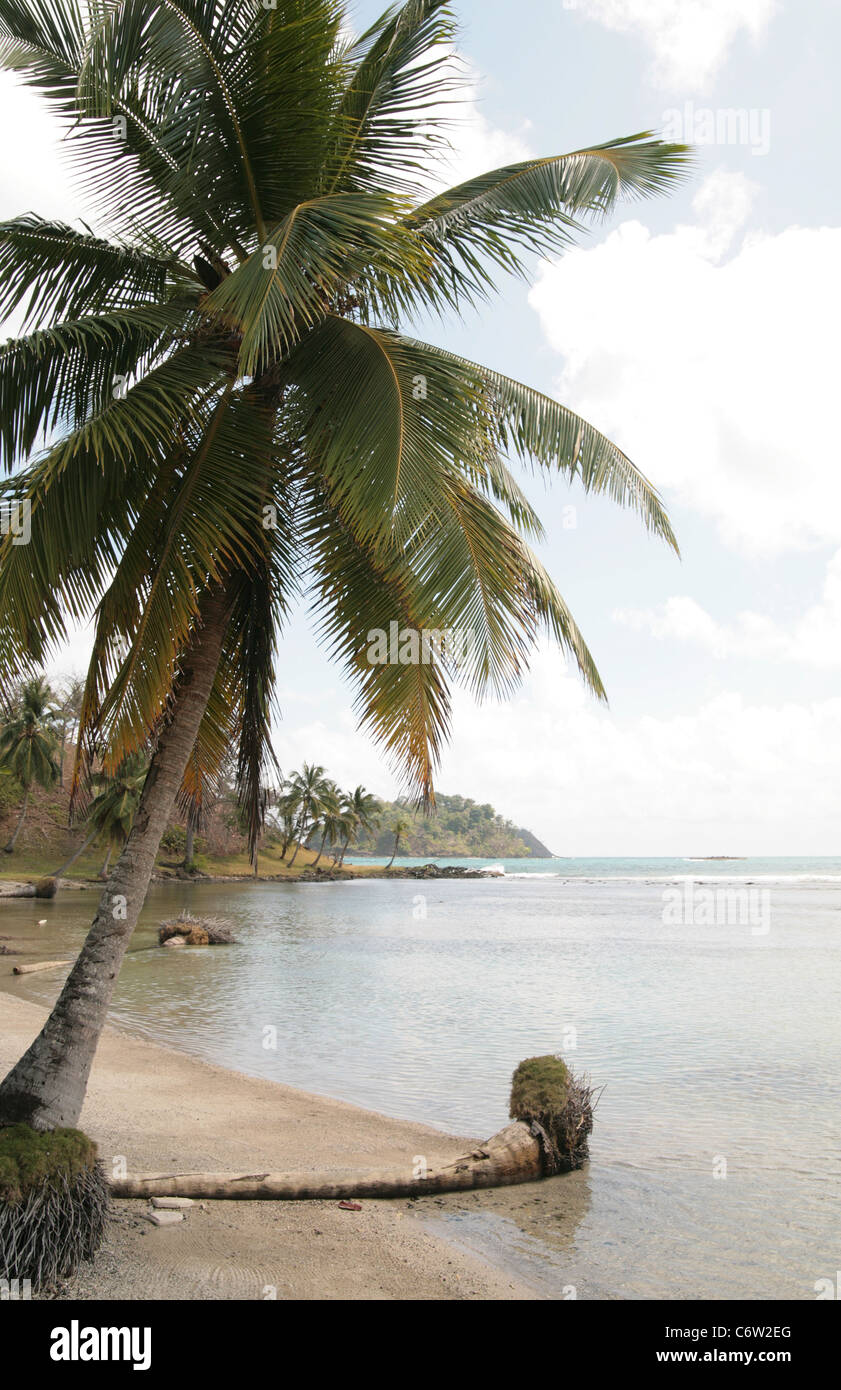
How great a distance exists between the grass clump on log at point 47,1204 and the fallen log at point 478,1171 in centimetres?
146

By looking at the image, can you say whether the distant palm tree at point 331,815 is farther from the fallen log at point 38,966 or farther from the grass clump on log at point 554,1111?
the grass clump on log at point 554,1111

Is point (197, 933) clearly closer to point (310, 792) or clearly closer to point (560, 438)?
point (560, 438)

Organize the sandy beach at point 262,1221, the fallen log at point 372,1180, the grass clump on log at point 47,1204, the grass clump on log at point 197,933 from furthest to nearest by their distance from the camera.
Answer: the grass clump on log at point 197,933, the fallen log at point 372,1180, the sandy beach at point 262,1221, the grass clump on log at point 47,1204

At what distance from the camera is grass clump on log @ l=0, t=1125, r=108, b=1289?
4.87m

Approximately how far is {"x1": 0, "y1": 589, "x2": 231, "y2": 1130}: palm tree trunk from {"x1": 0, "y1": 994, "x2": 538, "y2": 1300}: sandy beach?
102 centimetres

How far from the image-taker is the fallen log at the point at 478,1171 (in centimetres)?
691

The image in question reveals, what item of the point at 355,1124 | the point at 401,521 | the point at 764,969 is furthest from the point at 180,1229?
the point at 764,969

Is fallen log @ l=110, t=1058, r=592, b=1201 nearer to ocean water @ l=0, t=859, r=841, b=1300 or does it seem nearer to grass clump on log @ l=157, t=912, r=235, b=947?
ocean water @ l=0, t=859, r=841, b=1300

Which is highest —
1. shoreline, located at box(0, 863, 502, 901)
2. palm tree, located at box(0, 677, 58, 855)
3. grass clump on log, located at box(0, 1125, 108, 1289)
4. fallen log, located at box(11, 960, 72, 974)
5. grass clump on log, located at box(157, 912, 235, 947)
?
palm tree, located at box(0, 677, 58, 855)

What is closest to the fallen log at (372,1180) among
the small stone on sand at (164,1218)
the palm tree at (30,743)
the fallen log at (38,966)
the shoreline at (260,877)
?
the small stone on sand at (164,1218)

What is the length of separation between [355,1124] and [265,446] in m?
7.86

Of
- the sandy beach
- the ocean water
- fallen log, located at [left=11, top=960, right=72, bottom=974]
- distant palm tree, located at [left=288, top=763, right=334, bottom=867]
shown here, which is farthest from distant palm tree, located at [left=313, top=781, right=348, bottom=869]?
the sandy beach

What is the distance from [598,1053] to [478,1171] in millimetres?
7478

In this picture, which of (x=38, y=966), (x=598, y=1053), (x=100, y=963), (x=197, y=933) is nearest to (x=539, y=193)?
(x=100, y=963)
